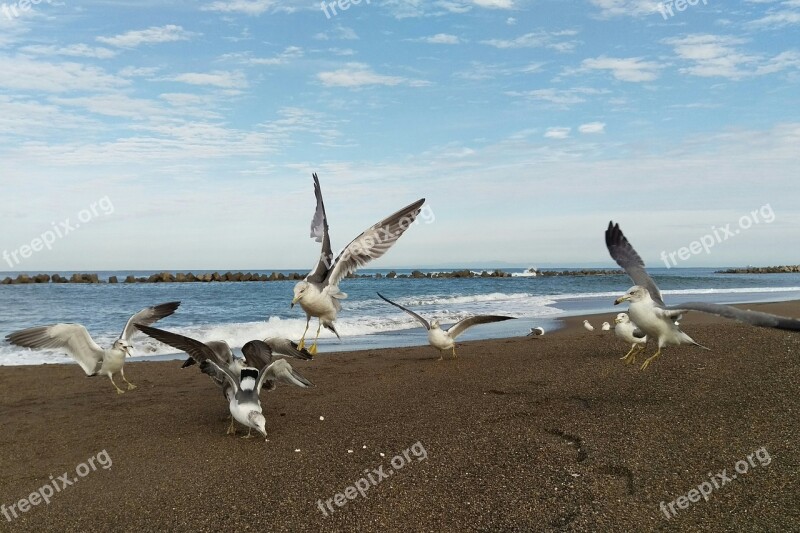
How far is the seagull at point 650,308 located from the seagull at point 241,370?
3.98m

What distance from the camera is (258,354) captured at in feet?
22.3

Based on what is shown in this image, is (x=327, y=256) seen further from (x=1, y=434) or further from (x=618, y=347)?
(x=618, y=347)

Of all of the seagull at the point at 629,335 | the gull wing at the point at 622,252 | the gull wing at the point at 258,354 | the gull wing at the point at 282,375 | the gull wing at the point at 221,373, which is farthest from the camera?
the seagull at the point at 629,335

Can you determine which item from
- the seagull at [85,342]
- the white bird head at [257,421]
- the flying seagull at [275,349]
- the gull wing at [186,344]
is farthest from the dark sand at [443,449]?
the gull wing at [186,344]

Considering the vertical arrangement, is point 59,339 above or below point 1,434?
above

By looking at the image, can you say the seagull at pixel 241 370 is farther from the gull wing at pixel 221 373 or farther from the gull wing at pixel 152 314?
the gull wing at pixel 152 314

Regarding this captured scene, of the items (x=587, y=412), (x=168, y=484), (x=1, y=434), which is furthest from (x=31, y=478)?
(x=587, y=412)

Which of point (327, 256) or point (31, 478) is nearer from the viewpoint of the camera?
point (31, 478)

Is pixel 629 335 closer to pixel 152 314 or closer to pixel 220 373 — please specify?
pixel 220 373

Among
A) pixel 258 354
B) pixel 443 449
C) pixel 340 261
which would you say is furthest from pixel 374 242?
pixel 443 449

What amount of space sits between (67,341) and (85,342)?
226 mm

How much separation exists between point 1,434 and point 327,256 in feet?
16.2

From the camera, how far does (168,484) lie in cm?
513

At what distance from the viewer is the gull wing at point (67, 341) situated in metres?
8.33
